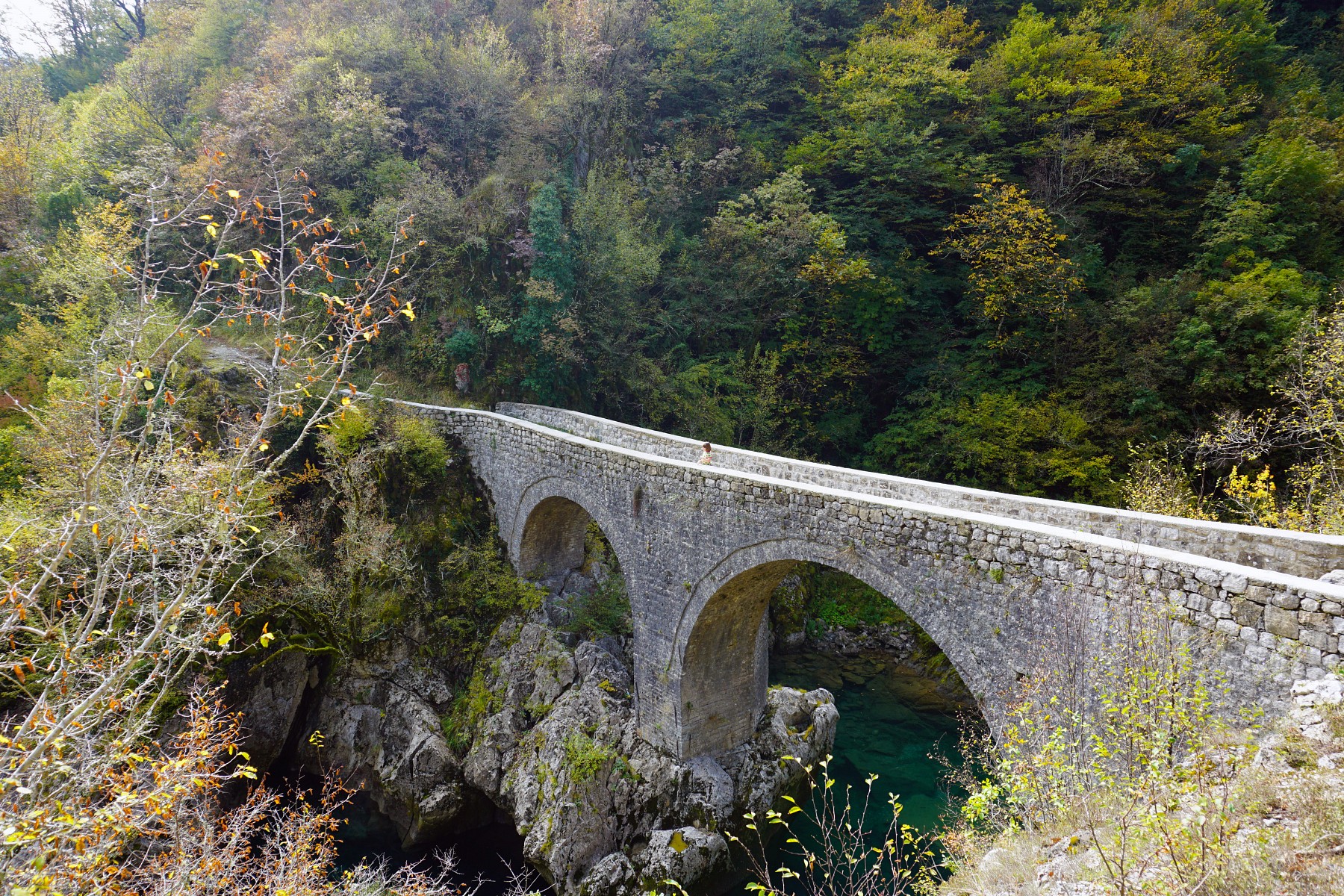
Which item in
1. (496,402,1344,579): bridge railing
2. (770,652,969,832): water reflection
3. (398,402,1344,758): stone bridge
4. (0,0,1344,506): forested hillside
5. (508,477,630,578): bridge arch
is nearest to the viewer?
(398,402,1344,758): stone bridge

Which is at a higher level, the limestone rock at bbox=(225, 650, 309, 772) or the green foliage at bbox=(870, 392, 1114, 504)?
the green foliage at bbox=(870, 392, 1114, 504)

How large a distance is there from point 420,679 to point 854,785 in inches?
369

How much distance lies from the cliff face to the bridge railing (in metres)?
5.02

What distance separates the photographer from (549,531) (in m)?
15.9

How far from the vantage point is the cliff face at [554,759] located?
1083 centimetres

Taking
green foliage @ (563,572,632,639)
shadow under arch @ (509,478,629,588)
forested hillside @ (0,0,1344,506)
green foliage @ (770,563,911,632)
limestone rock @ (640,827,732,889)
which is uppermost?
forested hillside @ (0,0,1344,506)

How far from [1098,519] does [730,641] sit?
20.4 feet

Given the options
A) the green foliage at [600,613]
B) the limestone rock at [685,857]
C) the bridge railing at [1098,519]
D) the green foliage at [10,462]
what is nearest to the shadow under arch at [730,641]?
the limestone rock at [685,857]

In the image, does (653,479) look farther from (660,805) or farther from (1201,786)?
(1201,786)

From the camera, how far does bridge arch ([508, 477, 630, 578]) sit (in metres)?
14.4

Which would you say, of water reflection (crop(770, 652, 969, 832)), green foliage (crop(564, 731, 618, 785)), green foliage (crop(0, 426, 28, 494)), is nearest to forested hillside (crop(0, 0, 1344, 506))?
green foliage (crop(0, 426, 28, 494))

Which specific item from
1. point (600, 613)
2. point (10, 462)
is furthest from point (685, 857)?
point (10, 462)

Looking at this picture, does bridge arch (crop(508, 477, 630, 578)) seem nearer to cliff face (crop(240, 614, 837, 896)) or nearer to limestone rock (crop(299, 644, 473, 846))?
cliff face (crop(240, 614, 837, 896))

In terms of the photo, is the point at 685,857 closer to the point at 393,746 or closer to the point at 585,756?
the point at 585,756
